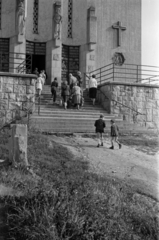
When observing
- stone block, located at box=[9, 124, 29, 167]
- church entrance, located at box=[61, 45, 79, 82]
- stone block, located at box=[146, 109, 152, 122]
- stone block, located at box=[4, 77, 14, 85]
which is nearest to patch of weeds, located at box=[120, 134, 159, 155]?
stone block, located at box=[146, 109, 152, 122]

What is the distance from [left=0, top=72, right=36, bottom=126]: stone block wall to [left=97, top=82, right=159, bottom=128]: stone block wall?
4.01 m

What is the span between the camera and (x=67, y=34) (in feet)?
84.2

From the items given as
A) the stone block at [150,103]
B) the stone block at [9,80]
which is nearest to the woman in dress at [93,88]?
the stone block at [150,103]

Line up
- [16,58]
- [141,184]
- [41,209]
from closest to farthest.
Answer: [41,209]
[141,184]
[16,58]

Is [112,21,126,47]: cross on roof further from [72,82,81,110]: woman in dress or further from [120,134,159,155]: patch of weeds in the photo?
[120,134,159,155]: patch of weeds

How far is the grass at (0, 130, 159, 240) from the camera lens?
6789 millimetres

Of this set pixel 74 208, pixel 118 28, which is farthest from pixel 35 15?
pixel 74 208

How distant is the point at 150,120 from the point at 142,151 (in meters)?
5.63

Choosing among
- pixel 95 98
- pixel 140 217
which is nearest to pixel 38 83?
pixel 95 98

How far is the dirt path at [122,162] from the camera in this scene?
11.2 m

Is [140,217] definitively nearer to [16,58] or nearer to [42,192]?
[42,192]

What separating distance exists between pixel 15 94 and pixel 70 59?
8584mm

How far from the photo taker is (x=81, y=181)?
984cm

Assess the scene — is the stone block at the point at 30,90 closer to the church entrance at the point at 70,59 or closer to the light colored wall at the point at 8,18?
the light colored wall at the point at 8,18
